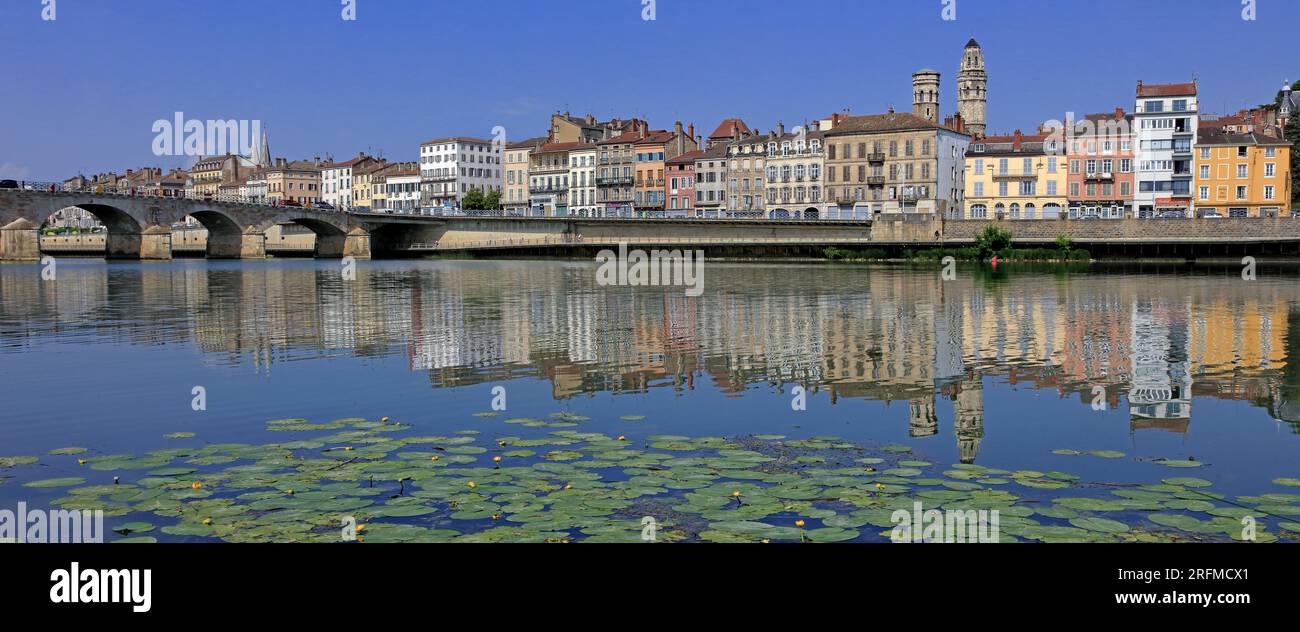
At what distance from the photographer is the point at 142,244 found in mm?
101062

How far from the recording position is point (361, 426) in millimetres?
14711

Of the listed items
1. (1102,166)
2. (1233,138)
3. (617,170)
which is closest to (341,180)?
(617,170)

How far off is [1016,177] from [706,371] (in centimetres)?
9948

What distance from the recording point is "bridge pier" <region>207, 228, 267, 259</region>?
109 metres

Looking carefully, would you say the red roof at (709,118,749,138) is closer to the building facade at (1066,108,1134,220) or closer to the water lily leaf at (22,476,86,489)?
the building facade at (1066,108,1134,220)

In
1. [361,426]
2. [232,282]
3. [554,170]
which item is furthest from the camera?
[554,170]

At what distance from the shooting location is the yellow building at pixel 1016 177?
10931 cm

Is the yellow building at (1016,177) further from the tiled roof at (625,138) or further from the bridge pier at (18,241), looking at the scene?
the bridge pier at (18,241)

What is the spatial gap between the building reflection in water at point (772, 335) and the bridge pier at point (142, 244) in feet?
168

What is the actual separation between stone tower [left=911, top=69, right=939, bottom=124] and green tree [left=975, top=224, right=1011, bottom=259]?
4438cm

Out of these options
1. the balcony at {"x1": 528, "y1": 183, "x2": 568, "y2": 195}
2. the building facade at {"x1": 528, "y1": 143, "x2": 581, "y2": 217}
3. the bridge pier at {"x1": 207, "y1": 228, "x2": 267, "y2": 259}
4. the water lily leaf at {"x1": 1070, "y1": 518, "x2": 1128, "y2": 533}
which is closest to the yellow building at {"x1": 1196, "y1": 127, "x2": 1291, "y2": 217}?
the building facade at {"x1": 528, "y1": 143, "x2": 581, "y2": 217}
